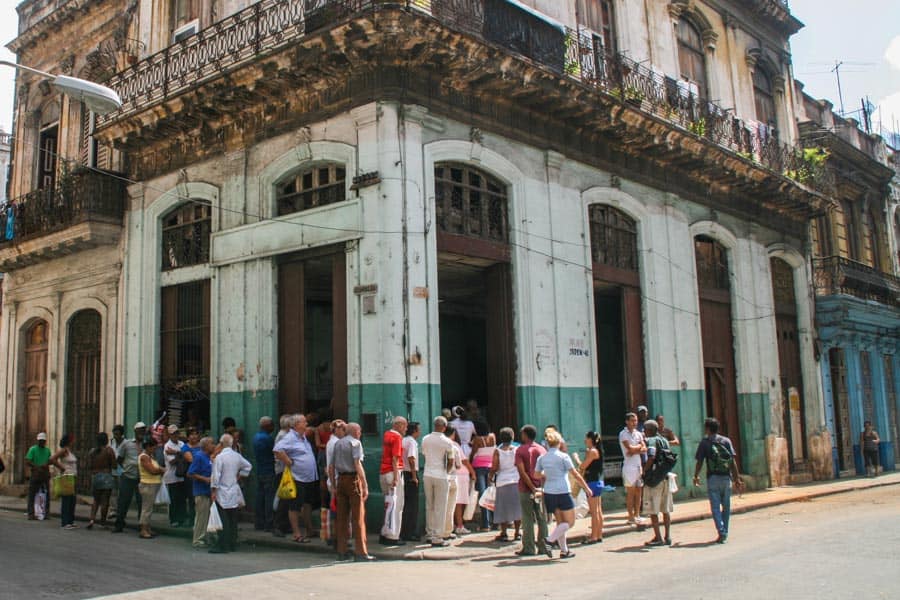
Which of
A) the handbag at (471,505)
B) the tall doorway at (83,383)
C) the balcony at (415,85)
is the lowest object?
the handbag at (471,505)

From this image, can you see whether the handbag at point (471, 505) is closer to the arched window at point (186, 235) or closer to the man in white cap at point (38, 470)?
the arched window at point (186, 235)

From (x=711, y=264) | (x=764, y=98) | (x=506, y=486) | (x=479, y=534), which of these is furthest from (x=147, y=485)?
(x=764, y=98)

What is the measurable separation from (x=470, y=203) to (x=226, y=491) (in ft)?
18.6

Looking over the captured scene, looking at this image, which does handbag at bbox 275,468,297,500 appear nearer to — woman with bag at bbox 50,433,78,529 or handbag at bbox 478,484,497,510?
handbag at bbox 478,484,497,510

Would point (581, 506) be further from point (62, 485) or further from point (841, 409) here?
point (841, 409)

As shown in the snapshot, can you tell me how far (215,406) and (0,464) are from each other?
3625 mm

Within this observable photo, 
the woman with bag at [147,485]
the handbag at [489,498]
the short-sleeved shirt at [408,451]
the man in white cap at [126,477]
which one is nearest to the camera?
the short-sleeved shirt at [408,451]

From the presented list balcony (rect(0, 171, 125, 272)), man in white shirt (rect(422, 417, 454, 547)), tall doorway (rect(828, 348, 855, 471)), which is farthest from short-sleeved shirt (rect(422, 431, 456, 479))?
tall doorway (rect(828, 348, 855, 471))

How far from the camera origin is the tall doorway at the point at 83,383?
52.9 feet

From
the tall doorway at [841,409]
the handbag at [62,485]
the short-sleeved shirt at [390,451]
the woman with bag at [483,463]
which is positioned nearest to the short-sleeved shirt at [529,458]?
the short-sleeved shirt at [390,451]

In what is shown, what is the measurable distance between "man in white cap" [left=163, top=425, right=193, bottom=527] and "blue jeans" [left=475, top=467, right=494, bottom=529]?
4.25 m

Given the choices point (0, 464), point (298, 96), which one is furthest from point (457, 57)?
point (0, 464)

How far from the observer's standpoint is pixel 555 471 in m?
9.40

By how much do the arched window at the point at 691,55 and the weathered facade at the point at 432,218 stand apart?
0.23ft
